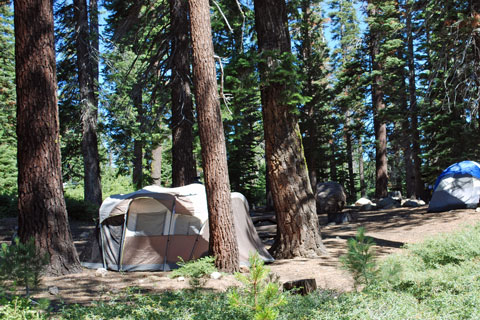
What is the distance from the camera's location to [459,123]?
16.3 meters

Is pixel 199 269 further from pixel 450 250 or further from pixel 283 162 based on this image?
pixel 450 250

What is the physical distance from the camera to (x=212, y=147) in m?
6.60

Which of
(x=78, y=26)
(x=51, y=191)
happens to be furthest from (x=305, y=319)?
(x=78, y=26)

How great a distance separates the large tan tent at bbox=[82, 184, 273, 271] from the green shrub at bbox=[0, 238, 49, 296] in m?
4.10

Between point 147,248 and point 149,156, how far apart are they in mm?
13051

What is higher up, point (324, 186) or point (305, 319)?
point (324, 186)

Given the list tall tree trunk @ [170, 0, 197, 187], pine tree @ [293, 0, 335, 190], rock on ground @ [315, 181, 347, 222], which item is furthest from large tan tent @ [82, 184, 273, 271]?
pine tree @ [293, 0, 335, 190]

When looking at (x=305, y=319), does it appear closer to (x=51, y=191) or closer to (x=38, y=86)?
(x=51, y=191)

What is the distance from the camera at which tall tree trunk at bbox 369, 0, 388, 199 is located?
797 inches

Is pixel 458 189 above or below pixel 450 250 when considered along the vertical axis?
above

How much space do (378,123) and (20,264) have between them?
1953cm

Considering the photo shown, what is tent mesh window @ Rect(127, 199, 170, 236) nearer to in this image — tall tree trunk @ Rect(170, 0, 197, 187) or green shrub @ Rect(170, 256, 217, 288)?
green shrub @ Rect(170, 256, 217, 288)

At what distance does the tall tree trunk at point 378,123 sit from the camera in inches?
797

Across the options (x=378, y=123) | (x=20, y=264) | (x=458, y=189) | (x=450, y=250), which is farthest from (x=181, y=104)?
(x=378, y=123)
